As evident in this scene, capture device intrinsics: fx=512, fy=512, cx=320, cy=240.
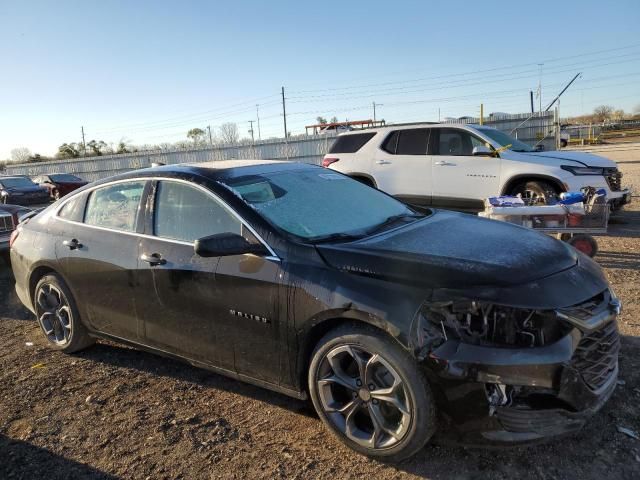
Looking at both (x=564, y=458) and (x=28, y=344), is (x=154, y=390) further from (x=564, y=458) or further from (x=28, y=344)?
(x=564, y=458)

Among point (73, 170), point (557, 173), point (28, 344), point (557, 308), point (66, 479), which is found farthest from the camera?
point (73, 170)

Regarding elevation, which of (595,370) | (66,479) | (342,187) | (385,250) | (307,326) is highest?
(342,187)

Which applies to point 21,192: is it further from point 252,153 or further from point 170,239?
point 170,239

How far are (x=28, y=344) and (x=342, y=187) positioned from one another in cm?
339

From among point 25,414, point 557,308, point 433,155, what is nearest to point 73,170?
point 433,155

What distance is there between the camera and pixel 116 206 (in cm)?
410

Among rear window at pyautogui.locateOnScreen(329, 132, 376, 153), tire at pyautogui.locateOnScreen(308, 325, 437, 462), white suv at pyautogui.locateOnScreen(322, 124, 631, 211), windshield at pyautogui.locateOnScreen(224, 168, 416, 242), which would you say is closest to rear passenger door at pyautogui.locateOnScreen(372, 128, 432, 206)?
white suv at pyautogui.locateOnScreen(322, 124, 631, 211)

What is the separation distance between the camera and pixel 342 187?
13.5 feet

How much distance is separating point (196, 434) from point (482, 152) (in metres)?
6.92

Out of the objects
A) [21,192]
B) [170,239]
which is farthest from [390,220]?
[21,192]

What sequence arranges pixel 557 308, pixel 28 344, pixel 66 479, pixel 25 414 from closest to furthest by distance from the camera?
pixel 557 308, pixel 66 479, pixel 25 414, pixel 28 344

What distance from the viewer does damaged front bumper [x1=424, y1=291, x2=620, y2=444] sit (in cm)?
243

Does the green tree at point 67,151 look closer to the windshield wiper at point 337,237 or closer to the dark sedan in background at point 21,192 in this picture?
the dark sedan in background at point 21,192

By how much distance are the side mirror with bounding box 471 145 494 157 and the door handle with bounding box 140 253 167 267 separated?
6.41 meters
